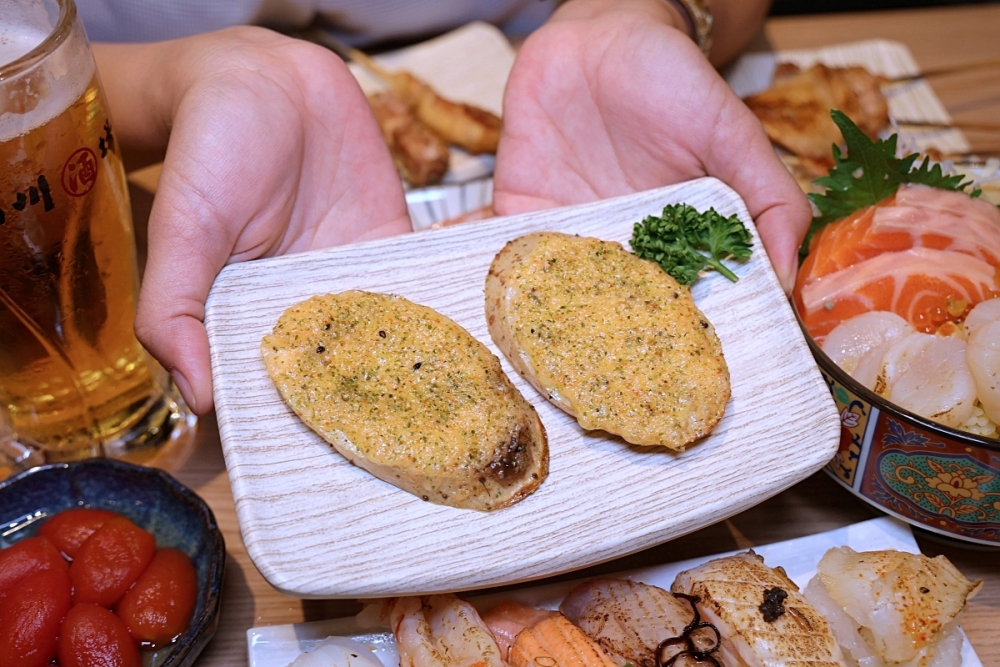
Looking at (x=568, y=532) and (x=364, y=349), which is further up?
(x=364, y=349)

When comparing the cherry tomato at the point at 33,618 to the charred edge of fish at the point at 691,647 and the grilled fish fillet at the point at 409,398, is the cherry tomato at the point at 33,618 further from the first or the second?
the charred edge of fish at the point at 691,647

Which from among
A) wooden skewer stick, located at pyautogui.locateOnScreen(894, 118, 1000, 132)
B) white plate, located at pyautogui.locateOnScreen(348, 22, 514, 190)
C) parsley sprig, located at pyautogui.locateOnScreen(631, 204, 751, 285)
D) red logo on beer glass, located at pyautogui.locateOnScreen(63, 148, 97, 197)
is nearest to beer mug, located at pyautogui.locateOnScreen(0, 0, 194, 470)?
red logo on beer glass, located at pyautogui.locateOnScreen(63, 148, 97, 197)

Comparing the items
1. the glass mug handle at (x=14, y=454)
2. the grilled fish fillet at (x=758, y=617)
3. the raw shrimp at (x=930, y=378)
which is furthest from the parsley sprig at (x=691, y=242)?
the glass mug handle at (x=14, y=454)

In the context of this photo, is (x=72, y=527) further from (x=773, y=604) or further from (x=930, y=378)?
(x=930, y=378)

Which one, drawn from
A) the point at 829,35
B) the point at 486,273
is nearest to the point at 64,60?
the point at 486,273

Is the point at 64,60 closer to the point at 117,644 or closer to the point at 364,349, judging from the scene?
the point at 364,349

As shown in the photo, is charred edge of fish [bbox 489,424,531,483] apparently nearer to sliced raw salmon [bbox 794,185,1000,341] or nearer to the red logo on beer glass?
sliced raw salmon [bbox 794,185,1000,341]
